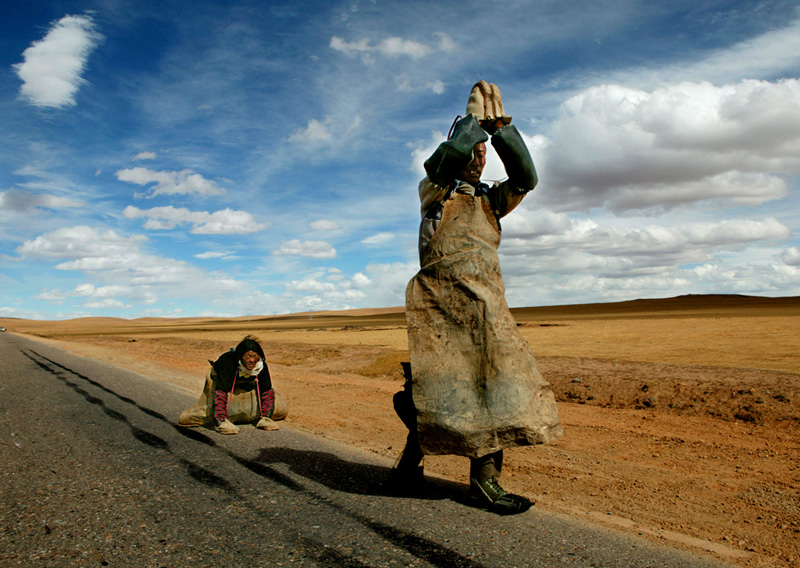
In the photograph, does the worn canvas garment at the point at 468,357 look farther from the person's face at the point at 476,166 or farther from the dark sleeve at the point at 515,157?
the dark sleeve at the point at 515,157

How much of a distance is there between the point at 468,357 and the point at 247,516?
77.4 inches

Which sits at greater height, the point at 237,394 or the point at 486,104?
the point at 486,104

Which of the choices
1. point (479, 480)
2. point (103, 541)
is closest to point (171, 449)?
point (103, 541)

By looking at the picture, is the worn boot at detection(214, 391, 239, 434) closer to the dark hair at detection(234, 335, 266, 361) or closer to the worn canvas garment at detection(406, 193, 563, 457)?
the dark hair at detection(234, 335, 266, 361)

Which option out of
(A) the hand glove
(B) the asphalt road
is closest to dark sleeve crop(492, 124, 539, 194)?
(A) the hand glove

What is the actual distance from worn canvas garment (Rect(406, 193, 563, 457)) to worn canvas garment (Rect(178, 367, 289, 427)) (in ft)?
15.1

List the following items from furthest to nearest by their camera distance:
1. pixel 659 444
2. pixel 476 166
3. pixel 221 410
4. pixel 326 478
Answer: pixel 221 410 < pixel 659 444 < pixel 326 478 < pixel 476 166

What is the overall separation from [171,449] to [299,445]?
1.41 m

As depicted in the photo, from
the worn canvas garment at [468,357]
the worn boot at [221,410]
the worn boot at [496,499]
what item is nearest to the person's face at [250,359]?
the worn boot at [221,410]

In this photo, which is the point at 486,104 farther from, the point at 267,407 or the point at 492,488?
the point at 267,407

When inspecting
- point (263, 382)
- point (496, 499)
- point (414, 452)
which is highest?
point (263, 382)

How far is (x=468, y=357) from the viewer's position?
357 centimetres

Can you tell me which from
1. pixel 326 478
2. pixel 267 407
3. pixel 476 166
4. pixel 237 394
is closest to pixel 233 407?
pixel 237 394

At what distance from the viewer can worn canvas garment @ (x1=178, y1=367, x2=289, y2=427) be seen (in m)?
7.30
